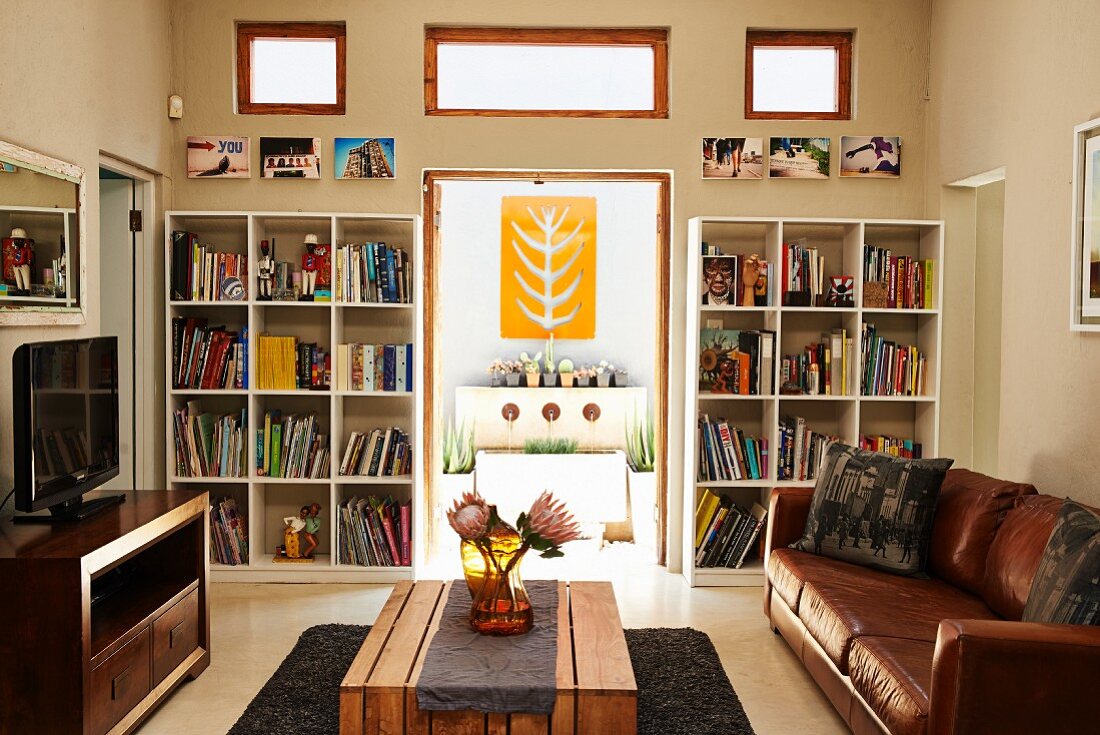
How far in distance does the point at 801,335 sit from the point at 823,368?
1.02 ft

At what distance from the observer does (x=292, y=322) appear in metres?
5.35

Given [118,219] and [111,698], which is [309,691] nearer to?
[111,698]

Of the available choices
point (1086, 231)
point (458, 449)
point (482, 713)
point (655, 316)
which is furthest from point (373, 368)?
point (1086, 231)

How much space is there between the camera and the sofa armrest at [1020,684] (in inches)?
94.5

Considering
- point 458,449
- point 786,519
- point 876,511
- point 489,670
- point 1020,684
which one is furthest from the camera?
point 458,449

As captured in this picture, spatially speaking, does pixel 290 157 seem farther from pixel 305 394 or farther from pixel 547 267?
pixel 547 267

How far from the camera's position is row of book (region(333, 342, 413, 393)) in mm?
5102

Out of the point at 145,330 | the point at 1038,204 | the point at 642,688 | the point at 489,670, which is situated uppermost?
the point at 1038,204

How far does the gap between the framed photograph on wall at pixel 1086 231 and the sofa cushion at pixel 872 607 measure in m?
1.17

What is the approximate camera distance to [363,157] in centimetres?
525

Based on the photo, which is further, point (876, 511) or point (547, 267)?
point (547, 267)

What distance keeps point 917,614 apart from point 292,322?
3.54 metres

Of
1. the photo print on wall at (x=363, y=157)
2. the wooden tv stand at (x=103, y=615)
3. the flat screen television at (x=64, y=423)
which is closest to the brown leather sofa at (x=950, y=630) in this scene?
the wooden tv stand at (x=103, y=615)

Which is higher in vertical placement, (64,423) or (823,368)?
(823,368)
